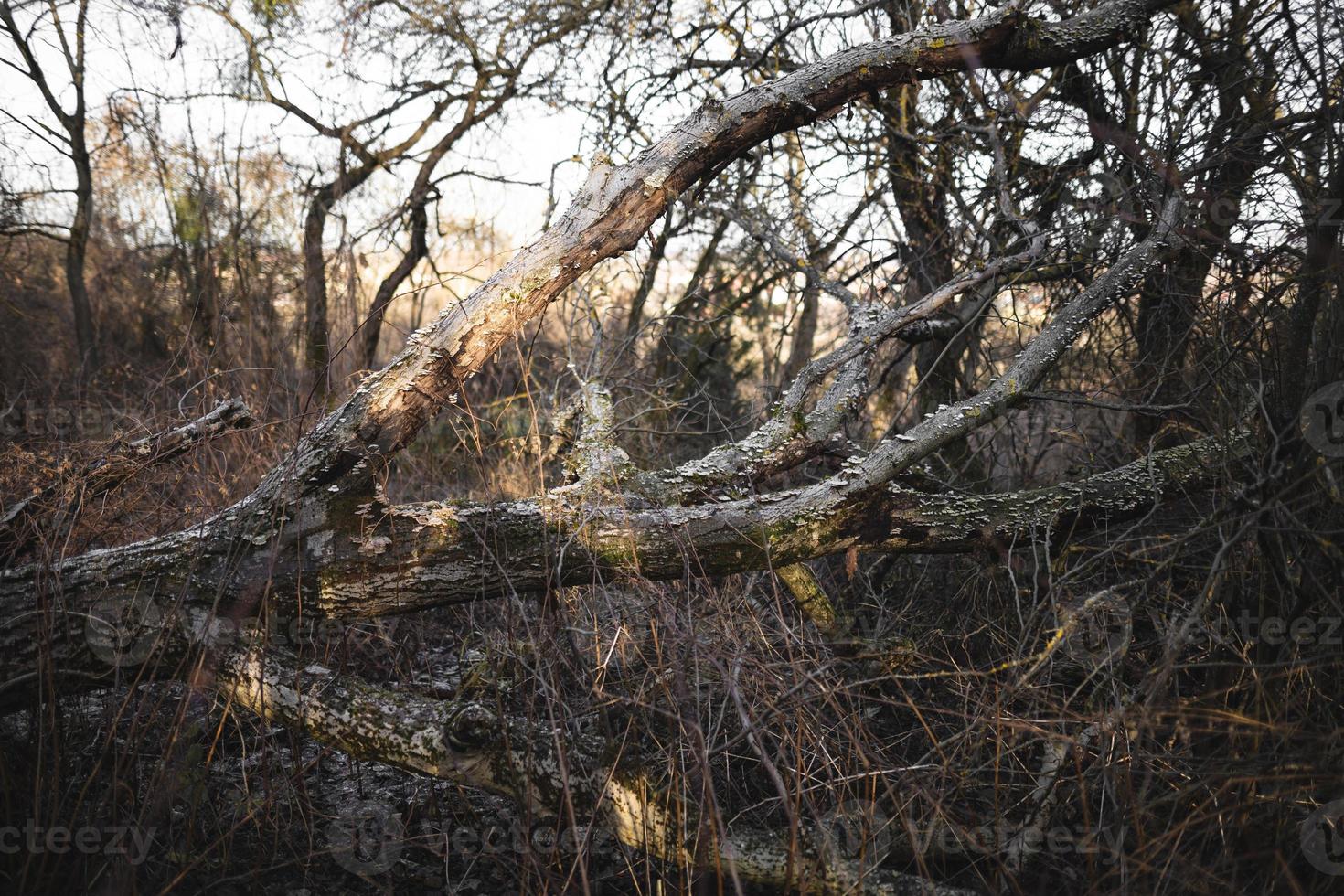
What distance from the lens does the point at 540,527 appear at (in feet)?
8.19

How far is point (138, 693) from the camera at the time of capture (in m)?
2.82

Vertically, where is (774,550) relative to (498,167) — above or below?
below

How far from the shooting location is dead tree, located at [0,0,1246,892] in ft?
7.27

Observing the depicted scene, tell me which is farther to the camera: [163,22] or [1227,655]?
[163,22]

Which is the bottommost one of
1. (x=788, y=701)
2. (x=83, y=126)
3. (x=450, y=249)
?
(x=788, y=701)

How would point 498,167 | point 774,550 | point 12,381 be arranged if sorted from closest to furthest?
point 774,550
point 12,381
point 498,167

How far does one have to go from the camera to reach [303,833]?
247cm

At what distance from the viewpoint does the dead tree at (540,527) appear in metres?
2.22

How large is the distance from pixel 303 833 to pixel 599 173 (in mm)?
2361

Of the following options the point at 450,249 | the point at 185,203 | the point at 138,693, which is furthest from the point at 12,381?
the point at 138,693

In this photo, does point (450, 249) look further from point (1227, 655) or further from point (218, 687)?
point (1227, 655)

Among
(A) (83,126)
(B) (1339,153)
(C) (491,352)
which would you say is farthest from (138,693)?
(A) (83,126)

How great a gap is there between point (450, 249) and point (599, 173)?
6.71m

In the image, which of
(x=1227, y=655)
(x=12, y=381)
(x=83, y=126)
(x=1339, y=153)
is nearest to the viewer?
(x=1339, y=153)
